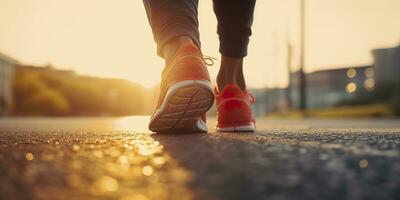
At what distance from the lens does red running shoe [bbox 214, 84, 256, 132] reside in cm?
159

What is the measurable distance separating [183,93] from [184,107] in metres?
0.06

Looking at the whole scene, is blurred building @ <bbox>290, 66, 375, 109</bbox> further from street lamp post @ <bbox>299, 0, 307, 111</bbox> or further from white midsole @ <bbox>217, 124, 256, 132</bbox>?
white midsole @ <bbox>217, 124, 256, 132</bbox>

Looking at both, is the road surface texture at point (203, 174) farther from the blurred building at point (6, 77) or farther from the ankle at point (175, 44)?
the blurred building at point (6, 77)

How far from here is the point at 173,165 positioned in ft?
1.87

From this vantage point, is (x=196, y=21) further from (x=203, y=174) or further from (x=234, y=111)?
(x=203, y=174)

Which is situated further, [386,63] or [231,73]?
[386,63]

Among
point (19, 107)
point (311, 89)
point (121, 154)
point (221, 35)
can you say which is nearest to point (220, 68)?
point (221, 35)

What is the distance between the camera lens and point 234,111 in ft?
5.24

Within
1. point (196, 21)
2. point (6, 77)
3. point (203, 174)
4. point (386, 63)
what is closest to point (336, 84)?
point (386, 63)

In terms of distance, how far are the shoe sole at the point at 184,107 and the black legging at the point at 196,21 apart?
0.17m

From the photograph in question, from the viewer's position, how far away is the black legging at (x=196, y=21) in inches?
53.5

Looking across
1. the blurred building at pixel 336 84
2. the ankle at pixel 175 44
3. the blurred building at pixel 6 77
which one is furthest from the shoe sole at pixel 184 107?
the blurred building at pixel 336 84

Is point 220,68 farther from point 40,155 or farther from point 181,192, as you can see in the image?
point 181,192

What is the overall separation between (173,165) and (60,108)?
115 feet
